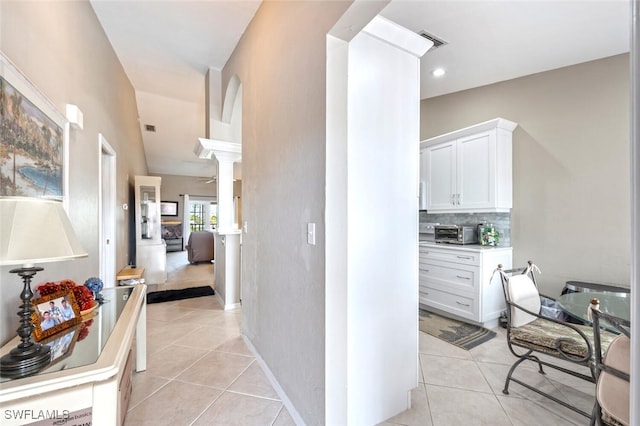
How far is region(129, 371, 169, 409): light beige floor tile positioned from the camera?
1.96 meters

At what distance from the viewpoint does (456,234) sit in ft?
11.7

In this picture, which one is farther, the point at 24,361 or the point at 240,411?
the point at 240,411

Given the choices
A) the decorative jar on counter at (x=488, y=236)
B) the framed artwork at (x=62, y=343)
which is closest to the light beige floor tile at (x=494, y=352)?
the decorative jar on counter at (x=488, y=236)

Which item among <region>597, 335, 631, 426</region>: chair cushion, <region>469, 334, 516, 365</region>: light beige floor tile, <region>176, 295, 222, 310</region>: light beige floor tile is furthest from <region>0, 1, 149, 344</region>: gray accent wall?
<region>469, 334, 516, 365</region>: light beige floor tile

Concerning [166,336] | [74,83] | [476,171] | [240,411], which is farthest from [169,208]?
[476,171]

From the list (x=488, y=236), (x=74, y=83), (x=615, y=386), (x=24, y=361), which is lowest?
(x=615, y=386)

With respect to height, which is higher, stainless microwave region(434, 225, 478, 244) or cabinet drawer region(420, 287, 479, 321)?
stainless microwave region(434, 225, 478, 244)

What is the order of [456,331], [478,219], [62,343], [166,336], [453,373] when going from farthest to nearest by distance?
[478,219], [456,331], [166,336], [453,373], [62,343]

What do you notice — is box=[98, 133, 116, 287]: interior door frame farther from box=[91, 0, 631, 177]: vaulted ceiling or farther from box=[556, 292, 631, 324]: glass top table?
box=[556, 292, 631, 324]: glass top table

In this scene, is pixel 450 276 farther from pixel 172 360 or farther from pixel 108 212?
pixel 108 212

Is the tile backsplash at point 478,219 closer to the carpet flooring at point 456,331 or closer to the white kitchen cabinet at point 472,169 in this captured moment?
the white kitchen cabinet at point 472,169

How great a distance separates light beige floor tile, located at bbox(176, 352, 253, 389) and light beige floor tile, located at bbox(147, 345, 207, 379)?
0.07 meters

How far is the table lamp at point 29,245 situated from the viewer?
34.0 inches

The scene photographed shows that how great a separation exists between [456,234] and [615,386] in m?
2.51
